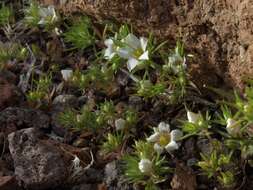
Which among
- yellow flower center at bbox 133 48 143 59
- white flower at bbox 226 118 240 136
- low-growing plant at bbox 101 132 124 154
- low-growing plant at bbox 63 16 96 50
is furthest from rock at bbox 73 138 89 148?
white flower at bbox 226 118 240 136

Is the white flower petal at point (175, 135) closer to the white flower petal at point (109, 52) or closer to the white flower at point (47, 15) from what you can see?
the white flower petal at point (109, 52)

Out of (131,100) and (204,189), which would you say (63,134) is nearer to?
(131,100)

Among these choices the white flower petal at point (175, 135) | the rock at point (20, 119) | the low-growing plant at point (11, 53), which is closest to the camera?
the white flower petal at point (175, 135)

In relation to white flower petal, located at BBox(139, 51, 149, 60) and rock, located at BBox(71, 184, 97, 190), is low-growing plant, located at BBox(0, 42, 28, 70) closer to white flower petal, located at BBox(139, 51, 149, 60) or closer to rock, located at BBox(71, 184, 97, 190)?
white flower petal, located at BBox(139, 51, 149, 60)

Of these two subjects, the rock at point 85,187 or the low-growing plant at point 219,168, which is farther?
the rock at point 85,187

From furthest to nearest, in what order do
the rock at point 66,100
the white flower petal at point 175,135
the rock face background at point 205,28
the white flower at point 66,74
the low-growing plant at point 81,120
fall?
1. the white flower at point 66,74
2. the rock at point 66,100
3. the low-growing plant at point 81,120
4. the white flower petal at point 175,135
5. the rock face background at point 205,28

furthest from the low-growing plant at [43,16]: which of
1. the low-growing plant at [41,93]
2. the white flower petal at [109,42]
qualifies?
the white flower petal at [109,42]
